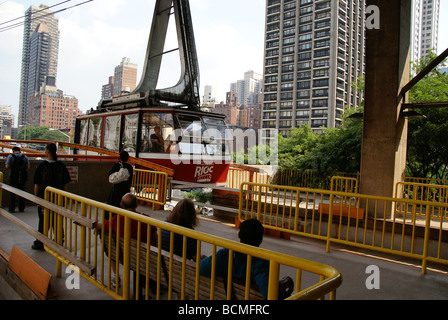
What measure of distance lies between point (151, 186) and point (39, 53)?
169253mm

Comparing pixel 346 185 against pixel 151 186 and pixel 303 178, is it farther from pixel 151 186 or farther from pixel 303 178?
pixel 303 178

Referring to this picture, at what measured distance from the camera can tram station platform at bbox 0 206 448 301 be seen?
160 inches

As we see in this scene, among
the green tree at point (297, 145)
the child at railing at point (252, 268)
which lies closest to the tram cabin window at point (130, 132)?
the child at railing at point (252, 268)

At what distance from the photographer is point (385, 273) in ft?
16.6

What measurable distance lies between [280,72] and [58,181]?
92287 millimetres

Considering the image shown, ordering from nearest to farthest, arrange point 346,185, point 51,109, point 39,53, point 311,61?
point 346,185
point 311,61
point 51,109
point 39,53

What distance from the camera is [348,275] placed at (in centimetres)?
491

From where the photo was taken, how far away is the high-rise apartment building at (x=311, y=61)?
82312mm

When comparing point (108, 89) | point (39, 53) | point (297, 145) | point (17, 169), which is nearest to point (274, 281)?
point (17, 169)

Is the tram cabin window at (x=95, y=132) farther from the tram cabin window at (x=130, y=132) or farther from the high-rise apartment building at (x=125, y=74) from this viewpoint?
the high-rise apartment building at (x=125, y=74)

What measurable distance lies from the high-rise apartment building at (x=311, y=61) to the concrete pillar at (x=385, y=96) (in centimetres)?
7550

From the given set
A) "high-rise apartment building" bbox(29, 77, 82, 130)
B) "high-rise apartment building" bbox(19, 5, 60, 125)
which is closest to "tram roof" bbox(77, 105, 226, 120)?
"high-rise apartment building" bbox(29, 77, 82, 130)

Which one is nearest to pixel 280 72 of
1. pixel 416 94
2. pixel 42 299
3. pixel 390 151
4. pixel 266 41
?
pixel 266 41
